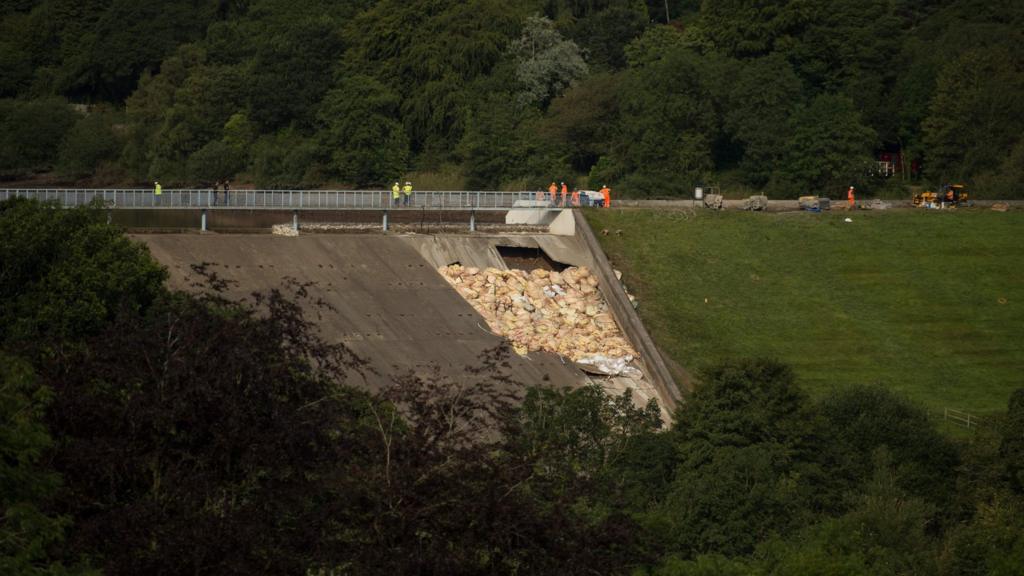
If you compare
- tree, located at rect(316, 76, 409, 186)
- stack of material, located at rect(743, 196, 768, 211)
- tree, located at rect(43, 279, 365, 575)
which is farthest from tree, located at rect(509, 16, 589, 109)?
tree, located at rect(43, 279, 365, 575)

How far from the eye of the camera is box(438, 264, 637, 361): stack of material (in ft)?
167

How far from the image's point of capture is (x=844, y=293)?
57.5m

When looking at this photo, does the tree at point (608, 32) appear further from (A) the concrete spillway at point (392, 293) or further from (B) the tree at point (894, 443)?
(B) the tree at point (894, 443)

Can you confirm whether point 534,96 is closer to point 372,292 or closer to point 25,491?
point 372,292

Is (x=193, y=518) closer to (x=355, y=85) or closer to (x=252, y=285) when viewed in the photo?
(x=252, y=285)

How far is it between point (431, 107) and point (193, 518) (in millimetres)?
65653

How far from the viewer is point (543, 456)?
22.0 m

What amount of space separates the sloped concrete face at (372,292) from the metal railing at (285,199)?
Result: 3.80 m

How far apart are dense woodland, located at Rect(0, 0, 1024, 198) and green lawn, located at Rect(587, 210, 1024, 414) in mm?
9622

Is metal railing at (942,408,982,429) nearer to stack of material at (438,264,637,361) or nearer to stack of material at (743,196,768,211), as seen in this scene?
stack of material at (438,264,637,361)

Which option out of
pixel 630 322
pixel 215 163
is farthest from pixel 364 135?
pixel 630 322

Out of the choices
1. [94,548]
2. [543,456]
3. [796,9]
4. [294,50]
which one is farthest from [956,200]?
[94,548]

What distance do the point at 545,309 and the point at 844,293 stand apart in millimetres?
10648

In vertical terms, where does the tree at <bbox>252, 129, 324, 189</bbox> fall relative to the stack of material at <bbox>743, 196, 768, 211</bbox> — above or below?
above
